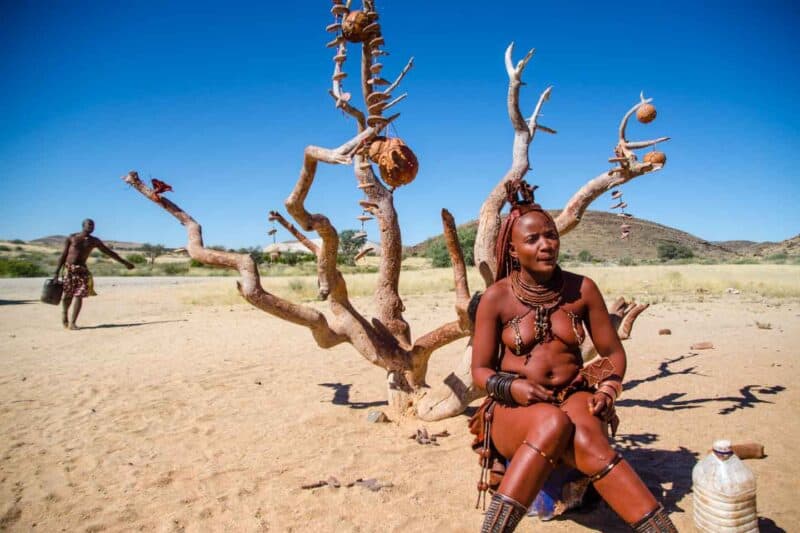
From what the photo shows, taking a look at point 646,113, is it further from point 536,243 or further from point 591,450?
point 591,450

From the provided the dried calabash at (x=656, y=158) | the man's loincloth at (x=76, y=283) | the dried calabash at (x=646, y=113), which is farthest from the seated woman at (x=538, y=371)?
the man's loincloth at (x=76, y=283)

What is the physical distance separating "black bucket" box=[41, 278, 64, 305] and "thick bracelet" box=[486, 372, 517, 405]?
1043cm

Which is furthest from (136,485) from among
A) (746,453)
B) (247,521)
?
(746,453)

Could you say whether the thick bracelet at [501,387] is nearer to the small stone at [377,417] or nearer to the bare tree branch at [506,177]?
the bare tree branch at [506,177]

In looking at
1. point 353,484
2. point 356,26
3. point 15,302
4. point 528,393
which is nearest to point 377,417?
point 353,484

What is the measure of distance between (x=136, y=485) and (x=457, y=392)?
2670 mm

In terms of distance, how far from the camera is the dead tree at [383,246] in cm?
425

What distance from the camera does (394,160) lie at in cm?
369

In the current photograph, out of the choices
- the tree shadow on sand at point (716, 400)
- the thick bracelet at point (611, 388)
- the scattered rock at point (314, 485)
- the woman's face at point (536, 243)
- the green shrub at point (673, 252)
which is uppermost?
the green shrub at point (673, 252)

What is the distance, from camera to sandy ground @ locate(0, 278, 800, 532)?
3227 mm

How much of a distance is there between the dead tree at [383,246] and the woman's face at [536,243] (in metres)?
1.20

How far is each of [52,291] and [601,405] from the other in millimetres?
10990

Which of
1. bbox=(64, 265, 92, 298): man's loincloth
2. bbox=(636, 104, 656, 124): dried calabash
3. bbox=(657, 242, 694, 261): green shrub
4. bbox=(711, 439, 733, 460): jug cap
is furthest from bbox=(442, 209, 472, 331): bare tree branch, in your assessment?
bbox=(657, 242, 694, 261): green shrub

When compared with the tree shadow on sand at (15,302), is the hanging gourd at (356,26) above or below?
above
